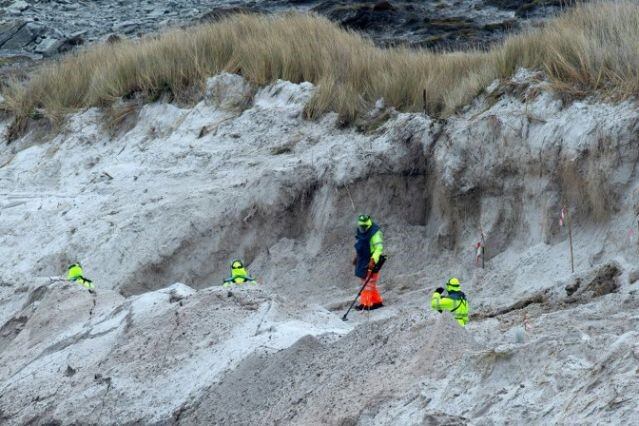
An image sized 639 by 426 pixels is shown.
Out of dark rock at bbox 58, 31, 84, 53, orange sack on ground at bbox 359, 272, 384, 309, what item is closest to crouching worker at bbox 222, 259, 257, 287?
orange sack on ground at bbox 359, 272, 384, 309

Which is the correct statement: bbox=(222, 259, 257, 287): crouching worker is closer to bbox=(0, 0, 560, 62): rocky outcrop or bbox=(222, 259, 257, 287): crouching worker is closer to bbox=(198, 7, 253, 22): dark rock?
bbox=(0, 0, 560, 62): rocky outcrop

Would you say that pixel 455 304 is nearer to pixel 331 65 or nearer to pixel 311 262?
pixel 311 262

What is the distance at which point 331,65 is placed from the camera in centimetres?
1748

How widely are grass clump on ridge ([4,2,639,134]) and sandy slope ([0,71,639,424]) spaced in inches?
15.8

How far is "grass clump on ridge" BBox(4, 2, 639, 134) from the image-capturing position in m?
13.6

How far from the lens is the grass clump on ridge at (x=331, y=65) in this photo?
13617mm

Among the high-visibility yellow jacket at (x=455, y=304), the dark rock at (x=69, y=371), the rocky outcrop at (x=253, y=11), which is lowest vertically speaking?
the rocky outcrop at (x=253, y=11)

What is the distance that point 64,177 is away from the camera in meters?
18.4

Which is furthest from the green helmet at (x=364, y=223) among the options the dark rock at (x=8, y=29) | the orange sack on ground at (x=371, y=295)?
the dark rock at (x=8, y=29)

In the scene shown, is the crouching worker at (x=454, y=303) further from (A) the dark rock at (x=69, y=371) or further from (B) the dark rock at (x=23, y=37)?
(B) the dark rock at (x=23, y=37)

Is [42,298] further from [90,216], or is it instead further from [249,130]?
[249,130]

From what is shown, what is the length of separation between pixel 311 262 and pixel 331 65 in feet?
13.5

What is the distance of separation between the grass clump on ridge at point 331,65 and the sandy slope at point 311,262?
402 mm

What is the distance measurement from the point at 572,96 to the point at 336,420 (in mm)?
7194
